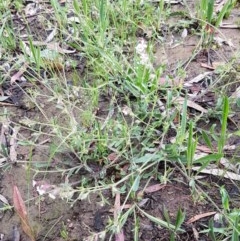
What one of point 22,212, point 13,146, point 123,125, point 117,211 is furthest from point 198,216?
point 13,146

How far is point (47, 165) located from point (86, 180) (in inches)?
5.9

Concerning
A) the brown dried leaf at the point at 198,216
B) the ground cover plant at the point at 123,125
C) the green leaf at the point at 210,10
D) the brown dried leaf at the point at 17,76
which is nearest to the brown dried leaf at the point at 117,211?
the ground cover plant at the point at 123,125

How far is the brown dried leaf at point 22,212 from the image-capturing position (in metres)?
1.42

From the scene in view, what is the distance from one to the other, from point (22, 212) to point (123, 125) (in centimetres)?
45

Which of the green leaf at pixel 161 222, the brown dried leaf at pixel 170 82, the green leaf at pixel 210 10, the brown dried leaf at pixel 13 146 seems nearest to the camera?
the green leaf at pixel 161 222

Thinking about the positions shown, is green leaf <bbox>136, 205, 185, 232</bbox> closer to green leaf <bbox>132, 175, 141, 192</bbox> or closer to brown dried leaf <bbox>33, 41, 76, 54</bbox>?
green leaf <bbox>132, 175, 141, 192</bbox>

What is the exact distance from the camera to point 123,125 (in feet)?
5.18

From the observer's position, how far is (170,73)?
1878 millimetres

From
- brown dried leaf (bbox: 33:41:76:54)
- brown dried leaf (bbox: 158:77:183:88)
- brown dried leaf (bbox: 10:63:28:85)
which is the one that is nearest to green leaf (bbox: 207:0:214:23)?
brown dried leaf (bbox: 158:77:183:88)

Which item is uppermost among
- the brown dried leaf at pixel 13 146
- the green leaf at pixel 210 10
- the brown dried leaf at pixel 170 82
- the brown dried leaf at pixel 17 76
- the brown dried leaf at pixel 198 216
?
the green leaf at pixel 210 10

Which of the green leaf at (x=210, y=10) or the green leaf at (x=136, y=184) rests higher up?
the green leaf at (x=210, y=10)

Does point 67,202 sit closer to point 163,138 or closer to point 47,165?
point 47,165

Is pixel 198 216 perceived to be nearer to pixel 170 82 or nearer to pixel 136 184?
pixel 136 184

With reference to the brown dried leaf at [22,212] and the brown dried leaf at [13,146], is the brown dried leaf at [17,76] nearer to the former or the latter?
the brown dried leaf at [13,146]
